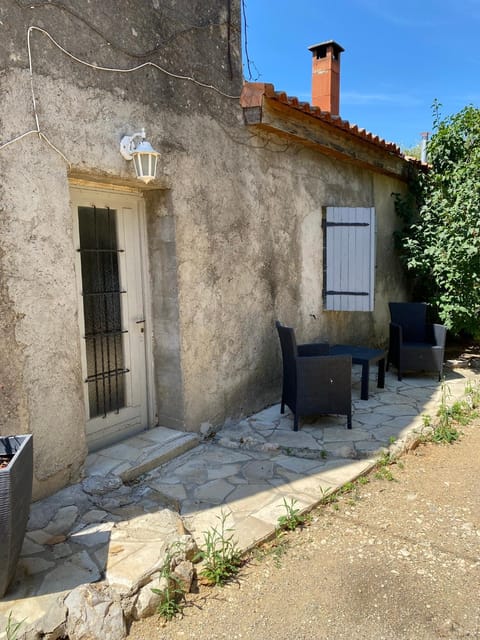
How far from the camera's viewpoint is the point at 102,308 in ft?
13.2

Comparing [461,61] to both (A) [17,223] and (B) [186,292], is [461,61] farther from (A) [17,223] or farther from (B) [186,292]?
(A) [17,223]

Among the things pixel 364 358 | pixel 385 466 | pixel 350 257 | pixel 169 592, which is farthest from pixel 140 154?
pixel 350 257

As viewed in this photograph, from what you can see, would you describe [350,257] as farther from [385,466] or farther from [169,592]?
[169,592]

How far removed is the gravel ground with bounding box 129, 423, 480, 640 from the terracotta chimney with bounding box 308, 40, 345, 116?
7.33 m

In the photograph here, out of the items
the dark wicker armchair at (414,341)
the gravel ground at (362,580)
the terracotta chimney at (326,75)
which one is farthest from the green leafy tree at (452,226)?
the gravel ground at (362,580)

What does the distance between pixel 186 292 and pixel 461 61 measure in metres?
10.4

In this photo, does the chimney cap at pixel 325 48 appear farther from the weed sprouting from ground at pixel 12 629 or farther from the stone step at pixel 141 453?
the weed sprouting from ground at pixel 12 629

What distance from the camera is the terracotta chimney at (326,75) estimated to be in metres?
8.71

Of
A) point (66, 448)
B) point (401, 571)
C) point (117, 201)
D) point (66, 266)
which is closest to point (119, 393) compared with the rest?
point (66, 448)

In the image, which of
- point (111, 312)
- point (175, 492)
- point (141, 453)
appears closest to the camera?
point (175, 492)

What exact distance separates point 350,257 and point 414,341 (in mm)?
1702

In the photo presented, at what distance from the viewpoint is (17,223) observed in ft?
9.91

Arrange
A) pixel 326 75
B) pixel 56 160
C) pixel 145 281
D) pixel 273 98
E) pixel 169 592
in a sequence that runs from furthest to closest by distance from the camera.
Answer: pixel 326 75, pixel 273 98, pixel 145 281, pixel 56 160, pixel 169 592

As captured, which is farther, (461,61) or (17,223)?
(461,61)
